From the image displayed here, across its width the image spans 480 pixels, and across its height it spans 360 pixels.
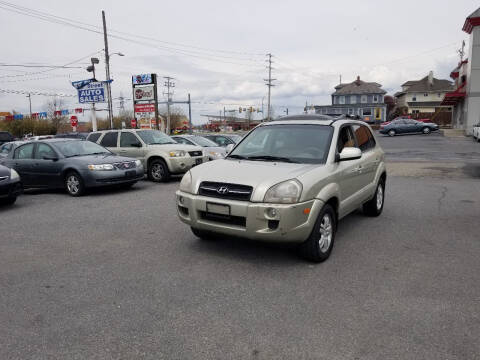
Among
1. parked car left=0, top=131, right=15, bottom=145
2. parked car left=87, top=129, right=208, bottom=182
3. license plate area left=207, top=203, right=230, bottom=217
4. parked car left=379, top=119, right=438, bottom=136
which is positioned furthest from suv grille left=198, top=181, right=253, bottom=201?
parked car left=379, top=119, right=438, bottom=136

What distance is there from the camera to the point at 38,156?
9992mm

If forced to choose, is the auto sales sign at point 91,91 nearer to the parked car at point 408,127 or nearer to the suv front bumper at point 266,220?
the suv front bumper at point 266,220

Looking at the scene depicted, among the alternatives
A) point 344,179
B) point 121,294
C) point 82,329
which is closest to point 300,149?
point 344,179

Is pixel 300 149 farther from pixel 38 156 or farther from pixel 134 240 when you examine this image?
pixel 38 156

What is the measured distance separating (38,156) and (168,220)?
18.1 ft

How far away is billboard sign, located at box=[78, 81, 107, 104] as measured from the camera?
2670 centimetres

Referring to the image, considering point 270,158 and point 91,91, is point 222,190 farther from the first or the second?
point 91,91

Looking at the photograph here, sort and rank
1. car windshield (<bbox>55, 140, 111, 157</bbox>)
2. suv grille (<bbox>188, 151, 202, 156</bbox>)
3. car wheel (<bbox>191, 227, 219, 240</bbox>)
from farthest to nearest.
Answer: suv grille (<bbox>188, 151, 202, 156</bbox>) → car windshield (<bbox>55, 140, 111, 157</bbox>) → car wheel (<bbox>191, 227, 219, 240</bbox>)

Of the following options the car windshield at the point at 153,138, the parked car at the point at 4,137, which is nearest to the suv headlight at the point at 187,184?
the car windshield at the point at 153,138

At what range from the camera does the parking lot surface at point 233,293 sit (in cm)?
282

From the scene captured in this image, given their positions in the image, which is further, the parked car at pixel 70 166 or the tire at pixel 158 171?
the tire at pixel 158 171

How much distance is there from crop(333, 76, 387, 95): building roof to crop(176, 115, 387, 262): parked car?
7305 cm

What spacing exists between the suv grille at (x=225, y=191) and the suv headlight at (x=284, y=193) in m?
0.22

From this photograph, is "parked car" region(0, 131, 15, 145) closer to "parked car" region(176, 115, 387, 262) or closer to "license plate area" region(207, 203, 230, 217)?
"parked car" region(176, 115, 387, 262)
